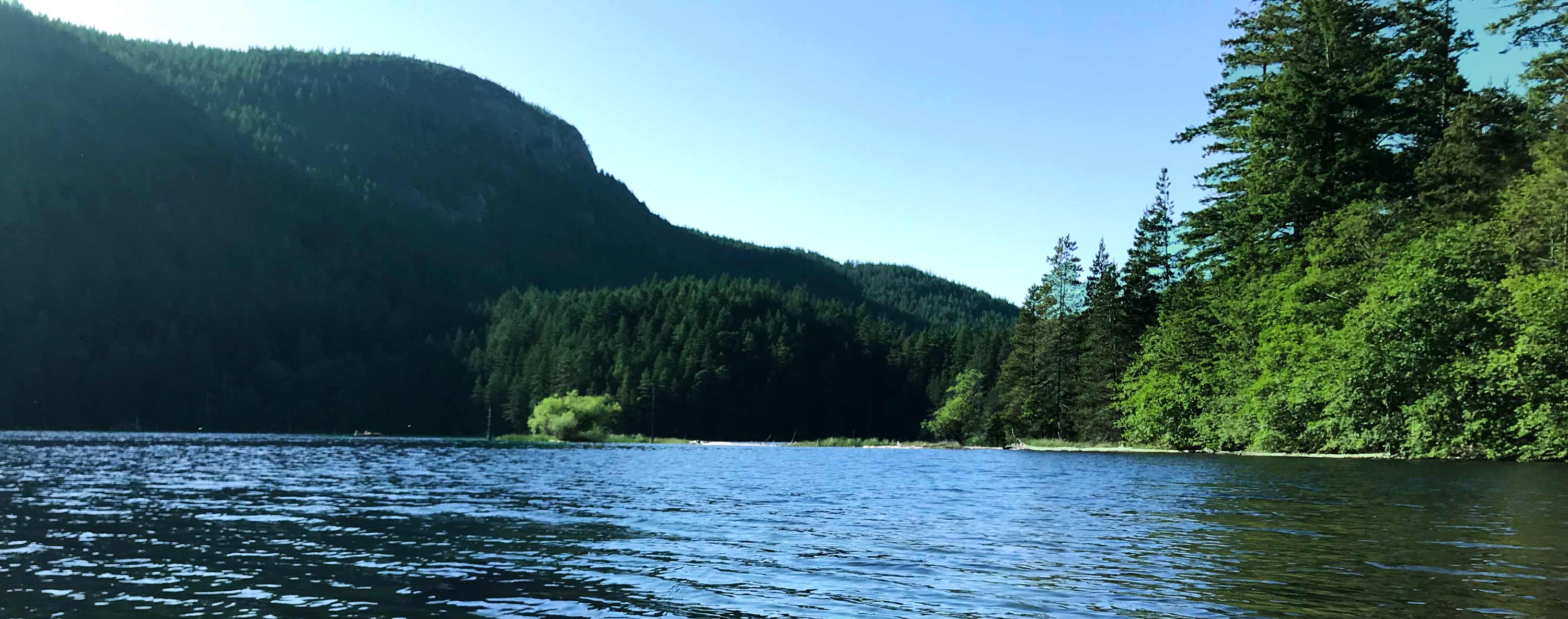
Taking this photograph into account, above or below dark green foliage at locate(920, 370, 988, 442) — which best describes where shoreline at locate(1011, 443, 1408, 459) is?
below

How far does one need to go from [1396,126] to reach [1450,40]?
28.4ft

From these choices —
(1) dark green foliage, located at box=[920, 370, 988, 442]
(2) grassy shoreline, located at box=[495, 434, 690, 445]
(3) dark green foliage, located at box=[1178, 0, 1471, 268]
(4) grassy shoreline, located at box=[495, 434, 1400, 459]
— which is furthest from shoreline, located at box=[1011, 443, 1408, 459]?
(2) grassy shoreline, located at box=[495, 434, 690, 445]

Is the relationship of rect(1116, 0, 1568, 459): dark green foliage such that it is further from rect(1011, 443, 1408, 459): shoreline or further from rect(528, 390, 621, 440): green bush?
rect(528, 390, 621, 440): green bush

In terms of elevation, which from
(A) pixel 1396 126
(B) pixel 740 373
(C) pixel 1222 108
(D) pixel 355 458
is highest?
(C) pixel 1222 108

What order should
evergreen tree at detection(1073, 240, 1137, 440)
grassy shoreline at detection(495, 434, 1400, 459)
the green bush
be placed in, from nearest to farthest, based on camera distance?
grassy shoreline at detection(495, 434, 1400, 459) < evergreen tree at detection(1073, 240, 1137, 440) < the green bush

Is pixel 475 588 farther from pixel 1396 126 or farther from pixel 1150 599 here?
pixel 1396 126

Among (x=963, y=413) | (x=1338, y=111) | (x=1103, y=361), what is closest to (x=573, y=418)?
(x=963, y=413)

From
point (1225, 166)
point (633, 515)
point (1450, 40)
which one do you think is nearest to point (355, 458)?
point (633, 515)

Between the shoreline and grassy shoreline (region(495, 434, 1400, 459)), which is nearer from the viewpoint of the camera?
the shoreline

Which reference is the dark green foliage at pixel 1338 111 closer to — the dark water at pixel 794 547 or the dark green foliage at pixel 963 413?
the dark water at pixel 794 547

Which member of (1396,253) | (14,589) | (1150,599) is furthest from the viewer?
(1396,253)

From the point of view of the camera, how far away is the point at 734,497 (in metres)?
37.4

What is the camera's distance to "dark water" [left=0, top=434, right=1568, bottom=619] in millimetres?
14914

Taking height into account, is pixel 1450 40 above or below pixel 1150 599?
above
